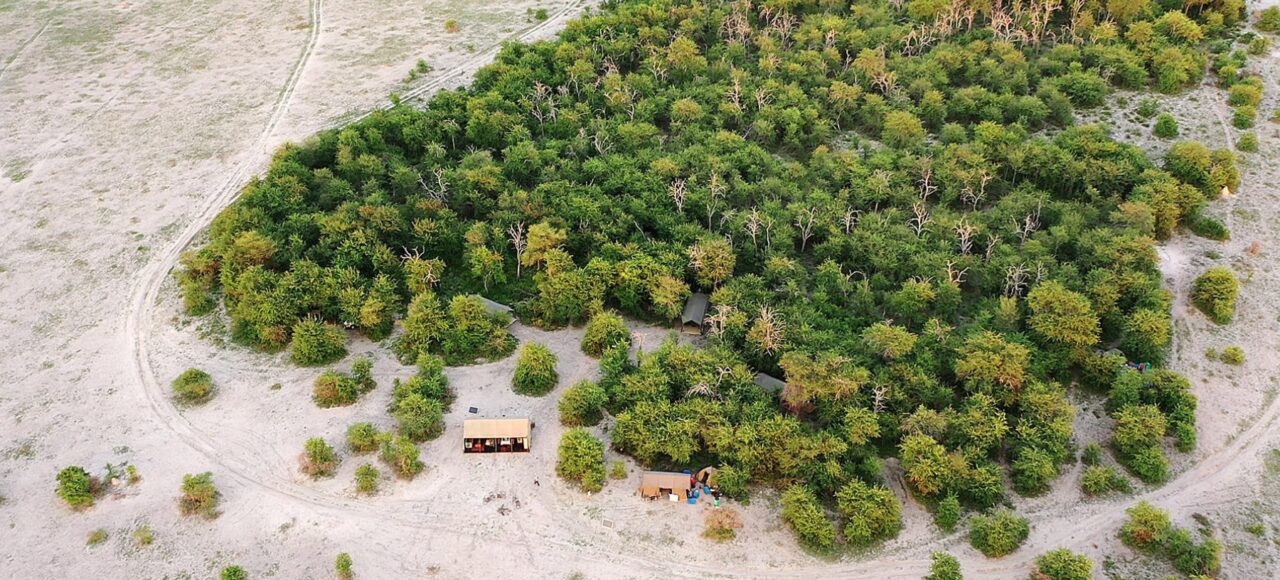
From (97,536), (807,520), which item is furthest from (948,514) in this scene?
(97,536)

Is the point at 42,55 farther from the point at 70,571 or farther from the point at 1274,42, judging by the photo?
the point at 1274,42

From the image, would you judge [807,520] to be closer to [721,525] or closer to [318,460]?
[721,525]

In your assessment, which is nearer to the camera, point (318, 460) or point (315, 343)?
point (318, 460)

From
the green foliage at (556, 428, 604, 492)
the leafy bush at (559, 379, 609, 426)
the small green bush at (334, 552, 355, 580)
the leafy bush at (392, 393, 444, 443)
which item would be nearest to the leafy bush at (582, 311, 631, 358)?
the leafy bush at (559, 379, 609, 426)

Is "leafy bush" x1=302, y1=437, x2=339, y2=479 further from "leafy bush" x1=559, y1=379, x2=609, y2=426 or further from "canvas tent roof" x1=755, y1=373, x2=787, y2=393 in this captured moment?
"canvas tent roof" x1=755, y1=373, x2=787, y2=393

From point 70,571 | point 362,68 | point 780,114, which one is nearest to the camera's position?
point 70,571

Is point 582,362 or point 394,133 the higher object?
point 394,133

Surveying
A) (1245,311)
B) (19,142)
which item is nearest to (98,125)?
(19,142)

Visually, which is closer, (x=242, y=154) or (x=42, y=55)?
(x=242, y=154)
